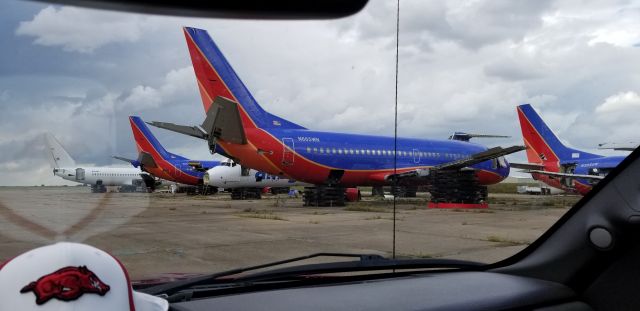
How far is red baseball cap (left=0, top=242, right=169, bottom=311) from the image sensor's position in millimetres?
1034

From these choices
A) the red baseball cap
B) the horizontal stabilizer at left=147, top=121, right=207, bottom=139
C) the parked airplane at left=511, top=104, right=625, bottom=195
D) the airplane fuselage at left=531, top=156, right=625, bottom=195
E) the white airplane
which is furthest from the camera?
the white airplane

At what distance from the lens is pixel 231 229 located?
452 cm

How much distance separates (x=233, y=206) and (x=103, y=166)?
4912 mm

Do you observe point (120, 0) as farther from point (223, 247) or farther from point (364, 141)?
point (364, 141)

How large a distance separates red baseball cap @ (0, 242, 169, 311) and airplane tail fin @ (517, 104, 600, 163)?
220 cm

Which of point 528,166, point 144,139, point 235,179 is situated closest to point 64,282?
point 144,139

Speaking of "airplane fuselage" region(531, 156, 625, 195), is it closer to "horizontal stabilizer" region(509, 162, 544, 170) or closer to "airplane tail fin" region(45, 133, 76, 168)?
"horizontal stabilizer" region(509, 162, 544, 170)

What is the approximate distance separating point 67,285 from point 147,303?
27cm

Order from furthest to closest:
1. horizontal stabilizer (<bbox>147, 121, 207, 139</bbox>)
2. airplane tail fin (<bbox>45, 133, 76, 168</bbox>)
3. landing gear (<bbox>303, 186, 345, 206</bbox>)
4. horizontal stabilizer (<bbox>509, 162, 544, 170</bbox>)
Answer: landing gear (<bbox>303, 186, 345, 206</bbox>)
horizontal stabilizer (<bbox>509, 162, 544, 170</bbox>)
horizontal stabilizer (<bbox>147, 121, 207, 139</bbox>)
airplane tail fin (<bbox>45, 133, 76, 168</bbox>)

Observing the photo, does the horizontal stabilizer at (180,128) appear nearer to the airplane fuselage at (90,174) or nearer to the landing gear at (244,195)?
the airplane fuselage at (90,174)

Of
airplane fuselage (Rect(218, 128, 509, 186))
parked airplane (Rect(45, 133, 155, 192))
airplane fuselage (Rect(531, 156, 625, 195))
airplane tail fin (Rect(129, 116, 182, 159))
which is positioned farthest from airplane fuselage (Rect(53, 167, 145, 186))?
airplane fuselage (Rect(218, 128, 509, 186))

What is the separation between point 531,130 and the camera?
10.3ft

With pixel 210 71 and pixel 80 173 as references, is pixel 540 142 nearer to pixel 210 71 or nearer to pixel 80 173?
pixel 210 71

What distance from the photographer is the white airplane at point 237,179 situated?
25359 mm
